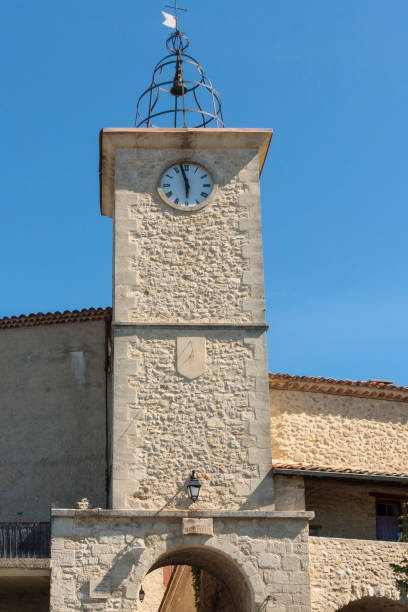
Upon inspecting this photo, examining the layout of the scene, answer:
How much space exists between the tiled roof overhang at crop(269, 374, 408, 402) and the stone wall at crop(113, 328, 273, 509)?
4.17 feet

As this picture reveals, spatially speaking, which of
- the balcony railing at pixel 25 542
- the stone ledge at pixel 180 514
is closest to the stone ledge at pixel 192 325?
the stone ledge at pixel 180 514

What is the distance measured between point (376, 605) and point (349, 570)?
2.00 m

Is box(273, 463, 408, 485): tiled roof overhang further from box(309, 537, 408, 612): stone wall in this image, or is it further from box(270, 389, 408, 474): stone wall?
box(309, 537, 408, 612): stone wall

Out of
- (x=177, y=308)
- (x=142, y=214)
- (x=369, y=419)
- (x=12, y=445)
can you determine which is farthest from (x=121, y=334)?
(x=369, y=419)

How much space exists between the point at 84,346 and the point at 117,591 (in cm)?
561

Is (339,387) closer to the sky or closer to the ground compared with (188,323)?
closer to the ground

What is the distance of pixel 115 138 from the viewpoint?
712 inches

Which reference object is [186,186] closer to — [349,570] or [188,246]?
[188,246]

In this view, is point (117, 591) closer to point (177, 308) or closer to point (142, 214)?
point (177, 308)

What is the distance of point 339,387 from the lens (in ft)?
60.3

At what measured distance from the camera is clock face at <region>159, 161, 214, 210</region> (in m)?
17.9

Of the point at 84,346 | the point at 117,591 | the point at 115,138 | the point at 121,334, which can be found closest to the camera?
the point at 117,591

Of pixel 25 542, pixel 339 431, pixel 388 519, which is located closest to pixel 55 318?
pixel 25 542

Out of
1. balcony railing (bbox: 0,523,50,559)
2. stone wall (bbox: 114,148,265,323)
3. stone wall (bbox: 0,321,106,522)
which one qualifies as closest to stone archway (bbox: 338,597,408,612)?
stone wall (bbox: 0,321,106,522)
